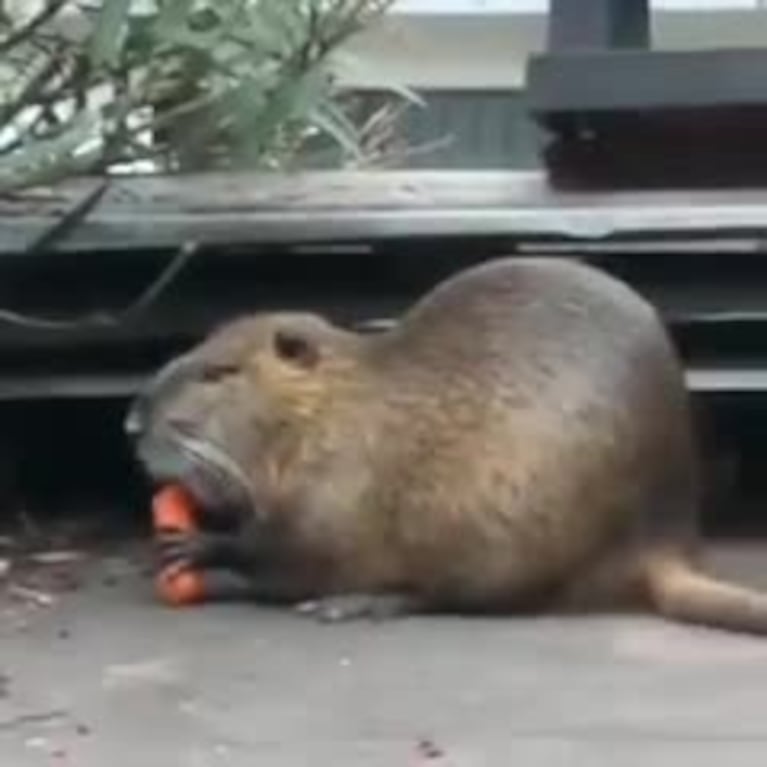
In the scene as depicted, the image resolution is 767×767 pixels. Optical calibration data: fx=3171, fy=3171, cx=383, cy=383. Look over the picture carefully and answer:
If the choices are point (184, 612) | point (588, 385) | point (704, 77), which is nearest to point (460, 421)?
point (588, 385)

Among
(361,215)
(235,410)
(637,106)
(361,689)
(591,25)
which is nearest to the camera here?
(361,689)

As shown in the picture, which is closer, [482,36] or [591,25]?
[591,25]

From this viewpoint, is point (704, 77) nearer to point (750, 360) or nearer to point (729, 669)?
point (750, 360)

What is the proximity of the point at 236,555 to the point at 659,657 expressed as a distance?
2.47ft

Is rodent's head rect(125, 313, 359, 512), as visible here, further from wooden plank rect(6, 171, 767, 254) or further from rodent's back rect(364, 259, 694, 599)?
wooden plank rect(6, 171, 767, 254)

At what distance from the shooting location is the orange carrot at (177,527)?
15.7 ft

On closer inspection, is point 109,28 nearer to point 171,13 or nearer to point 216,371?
point 171,13

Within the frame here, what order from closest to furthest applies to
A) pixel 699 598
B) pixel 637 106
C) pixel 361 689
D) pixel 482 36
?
pixel 361 689 → pixel 699 598 → pixel 637 106 → pixel 482 36

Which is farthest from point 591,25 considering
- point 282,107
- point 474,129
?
point 474,129

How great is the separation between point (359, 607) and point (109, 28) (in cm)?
94

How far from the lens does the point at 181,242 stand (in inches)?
209

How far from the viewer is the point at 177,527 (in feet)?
16.0

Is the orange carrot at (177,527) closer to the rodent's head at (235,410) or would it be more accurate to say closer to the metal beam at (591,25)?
the rodent's head at (235,410)

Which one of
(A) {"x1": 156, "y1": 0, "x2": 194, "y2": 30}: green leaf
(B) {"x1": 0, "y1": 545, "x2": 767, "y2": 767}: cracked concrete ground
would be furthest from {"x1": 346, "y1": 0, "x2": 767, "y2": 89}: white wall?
(B) {"x1": 0, "y1": 545, "x2": 767, "y2": 767}: cracked concrete ground
